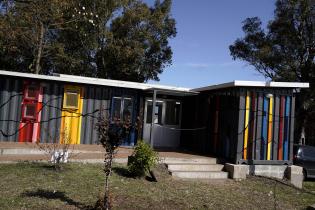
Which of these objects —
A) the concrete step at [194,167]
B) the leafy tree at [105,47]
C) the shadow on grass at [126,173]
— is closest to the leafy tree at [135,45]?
the leafy tree at [105,47]

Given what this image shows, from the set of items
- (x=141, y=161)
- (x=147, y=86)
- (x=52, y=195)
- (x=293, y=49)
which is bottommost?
(x=52, y=195)

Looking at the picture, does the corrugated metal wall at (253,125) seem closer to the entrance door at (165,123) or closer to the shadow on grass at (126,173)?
the entrance door at (165,123)

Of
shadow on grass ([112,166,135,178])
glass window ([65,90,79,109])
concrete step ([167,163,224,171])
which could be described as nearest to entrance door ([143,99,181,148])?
glass window ([65,90,79,109])

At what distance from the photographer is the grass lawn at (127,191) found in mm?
8328

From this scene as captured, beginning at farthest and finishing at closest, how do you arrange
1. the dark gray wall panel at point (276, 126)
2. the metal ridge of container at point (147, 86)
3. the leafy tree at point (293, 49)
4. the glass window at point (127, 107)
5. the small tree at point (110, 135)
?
1. the leafy tree at point (293, 49)
2. the glass window at point (127, 107)
3. the dark gray wall panel at point (276, 126)
4. the metal ridge of container at point (147, 86)
5. the small tree at point (110, 135)

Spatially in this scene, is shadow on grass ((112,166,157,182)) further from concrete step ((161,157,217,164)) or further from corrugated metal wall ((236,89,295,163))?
corrugated metal wall ((236,89,295,163))

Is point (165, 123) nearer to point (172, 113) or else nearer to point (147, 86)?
point (172, 113)

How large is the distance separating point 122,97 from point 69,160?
5.08 m

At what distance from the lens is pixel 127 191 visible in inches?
372

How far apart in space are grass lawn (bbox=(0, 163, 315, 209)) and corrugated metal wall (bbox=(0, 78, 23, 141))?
416cm

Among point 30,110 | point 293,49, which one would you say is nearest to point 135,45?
point 293,49

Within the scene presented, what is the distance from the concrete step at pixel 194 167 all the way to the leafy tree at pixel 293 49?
1448 cm

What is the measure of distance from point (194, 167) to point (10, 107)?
283 inches

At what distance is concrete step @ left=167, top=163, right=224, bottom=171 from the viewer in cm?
1254
